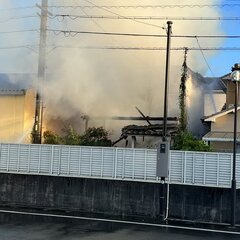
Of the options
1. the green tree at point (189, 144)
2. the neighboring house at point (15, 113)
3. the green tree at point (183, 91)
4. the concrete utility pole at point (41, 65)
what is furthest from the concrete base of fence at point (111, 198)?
the green tree at point (183, 91)

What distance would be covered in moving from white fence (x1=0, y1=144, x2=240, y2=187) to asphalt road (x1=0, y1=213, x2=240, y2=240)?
2.30 m

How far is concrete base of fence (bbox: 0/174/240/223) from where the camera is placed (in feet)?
44.0

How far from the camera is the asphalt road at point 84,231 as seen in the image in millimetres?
10484

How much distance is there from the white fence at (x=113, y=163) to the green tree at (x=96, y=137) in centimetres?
446

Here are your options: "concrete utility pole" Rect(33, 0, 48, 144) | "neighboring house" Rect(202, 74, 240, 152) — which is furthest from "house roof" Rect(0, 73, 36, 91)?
"neighboring house" Rect(202, 74, 240, 152)

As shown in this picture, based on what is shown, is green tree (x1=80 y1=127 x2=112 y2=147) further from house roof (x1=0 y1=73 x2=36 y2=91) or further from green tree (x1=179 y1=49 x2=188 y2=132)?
house roof (x1=0 y1=73 x2=36 y2=91)

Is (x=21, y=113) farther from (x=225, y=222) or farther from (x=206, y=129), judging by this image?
(x=225, y=222)

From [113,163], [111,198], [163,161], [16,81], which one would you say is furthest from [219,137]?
[16,81]

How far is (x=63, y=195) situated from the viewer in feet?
48.2

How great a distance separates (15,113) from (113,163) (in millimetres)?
9940

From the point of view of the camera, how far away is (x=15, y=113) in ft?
75.4

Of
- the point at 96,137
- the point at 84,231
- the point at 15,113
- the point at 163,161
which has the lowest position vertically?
the point at 84,231

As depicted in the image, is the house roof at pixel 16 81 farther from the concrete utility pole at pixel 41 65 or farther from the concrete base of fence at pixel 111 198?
the concrete base of fence at pixel 111 198

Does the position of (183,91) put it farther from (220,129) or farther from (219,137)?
(219,137)
